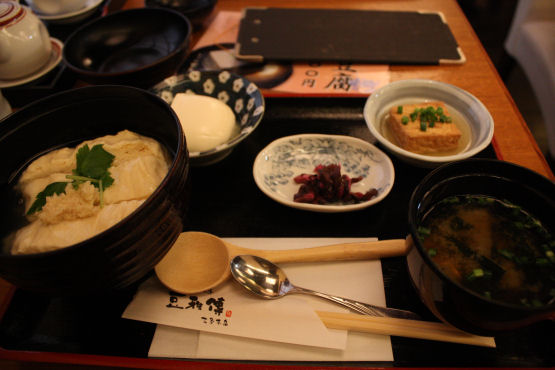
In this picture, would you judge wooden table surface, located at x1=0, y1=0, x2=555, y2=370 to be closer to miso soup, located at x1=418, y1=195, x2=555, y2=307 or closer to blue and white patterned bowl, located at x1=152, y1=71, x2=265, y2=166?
miso soup, located at x1=418, y1=195, x2=555, y2=307

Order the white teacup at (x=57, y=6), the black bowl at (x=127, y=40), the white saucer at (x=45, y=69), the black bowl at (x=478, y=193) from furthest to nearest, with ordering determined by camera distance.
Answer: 1. the white teacup at (x=57, y=6)
2. the black bowl at (x=127, y=40)
3. the white saucer at (x=45, y=69)
4. the black bowl at (x=478, y=193)

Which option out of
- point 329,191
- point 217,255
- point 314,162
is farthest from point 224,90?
point 217,255

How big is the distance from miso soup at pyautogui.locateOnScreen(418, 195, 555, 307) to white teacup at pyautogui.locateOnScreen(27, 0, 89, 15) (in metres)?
2.18

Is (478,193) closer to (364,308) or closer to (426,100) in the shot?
(364,308)

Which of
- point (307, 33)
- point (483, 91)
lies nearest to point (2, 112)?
point (307, 33)

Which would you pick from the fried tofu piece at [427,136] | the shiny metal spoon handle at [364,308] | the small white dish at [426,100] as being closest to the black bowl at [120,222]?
the shiny metal spoon handle at [364,308]

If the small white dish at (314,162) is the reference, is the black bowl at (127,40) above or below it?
above

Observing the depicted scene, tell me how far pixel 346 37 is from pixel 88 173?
1516mm

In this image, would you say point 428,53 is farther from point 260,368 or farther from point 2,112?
point 2,112

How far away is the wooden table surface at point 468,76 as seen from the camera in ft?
4.19

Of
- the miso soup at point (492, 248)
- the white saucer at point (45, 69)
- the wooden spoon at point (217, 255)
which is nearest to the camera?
the miso soup at point (492, 248)

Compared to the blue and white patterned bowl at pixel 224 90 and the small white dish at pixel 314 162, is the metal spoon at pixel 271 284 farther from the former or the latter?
the blue and white patterned bowl at pixel 224 90

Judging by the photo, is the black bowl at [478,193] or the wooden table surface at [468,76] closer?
the black bowl at [478,193]

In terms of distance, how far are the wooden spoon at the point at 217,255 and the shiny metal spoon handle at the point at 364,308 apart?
0.31 feet
